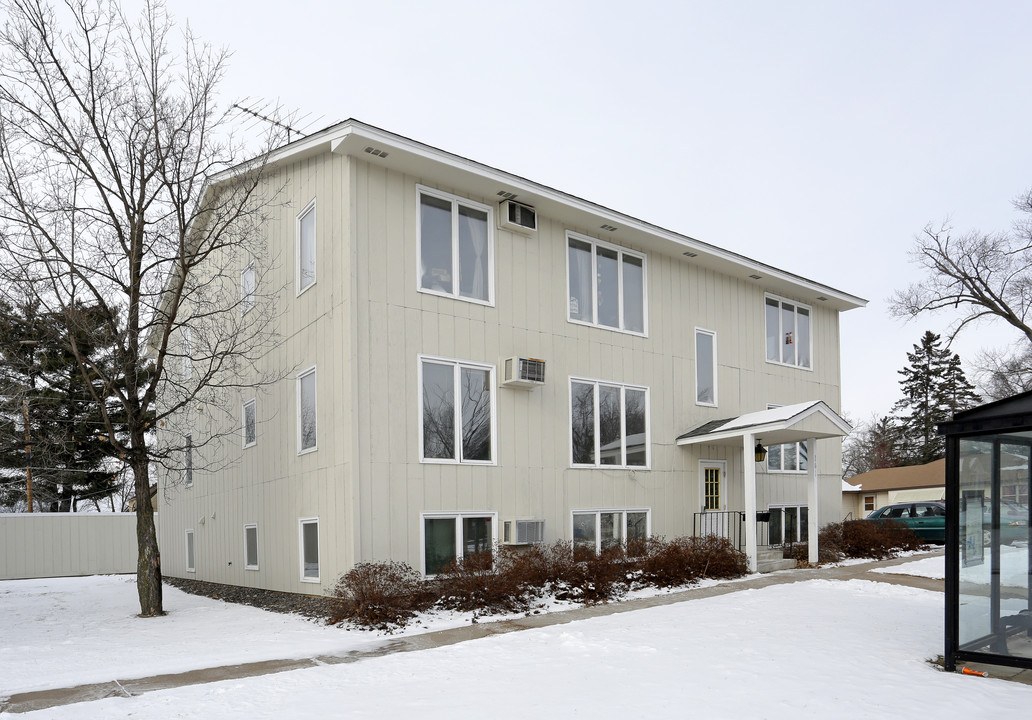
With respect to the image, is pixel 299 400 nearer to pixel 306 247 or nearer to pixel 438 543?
pixel 306 247

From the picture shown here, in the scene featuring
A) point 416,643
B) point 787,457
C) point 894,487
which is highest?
point 787,457

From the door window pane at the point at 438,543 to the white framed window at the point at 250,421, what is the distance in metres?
5.09

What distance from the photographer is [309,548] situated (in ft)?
41.5

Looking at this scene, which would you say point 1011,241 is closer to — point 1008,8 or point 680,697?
point 1008,8

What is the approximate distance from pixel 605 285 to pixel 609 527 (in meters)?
4.80

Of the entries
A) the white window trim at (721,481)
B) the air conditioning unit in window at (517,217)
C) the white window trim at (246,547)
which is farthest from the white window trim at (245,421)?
the white window trim at (721,481)

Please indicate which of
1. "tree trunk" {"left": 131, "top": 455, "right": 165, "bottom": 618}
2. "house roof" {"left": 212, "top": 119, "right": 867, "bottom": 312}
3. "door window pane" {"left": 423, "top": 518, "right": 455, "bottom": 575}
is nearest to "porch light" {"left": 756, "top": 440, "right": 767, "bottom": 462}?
"house roof" {"left": 212, "top": 119, "right": 867, "bottom": 312}

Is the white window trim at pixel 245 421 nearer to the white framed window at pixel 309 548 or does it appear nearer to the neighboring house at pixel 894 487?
the white framed window at pixel 309 548

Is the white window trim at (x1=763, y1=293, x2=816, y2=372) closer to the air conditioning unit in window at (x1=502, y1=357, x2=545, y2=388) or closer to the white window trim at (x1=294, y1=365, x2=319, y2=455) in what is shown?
the air conditioning unit in window at (x1=502, y1=357, x2=545, y2=388)

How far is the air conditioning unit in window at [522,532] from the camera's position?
12.8 metres

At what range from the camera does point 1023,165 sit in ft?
92.3

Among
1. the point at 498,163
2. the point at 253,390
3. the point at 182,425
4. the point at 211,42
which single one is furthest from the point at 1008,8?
the point at 182,425

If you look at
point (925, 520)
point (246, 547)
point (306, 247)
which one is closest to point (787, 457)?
point (925, 520)

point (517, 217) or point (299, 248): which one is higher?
point (517, 217)
